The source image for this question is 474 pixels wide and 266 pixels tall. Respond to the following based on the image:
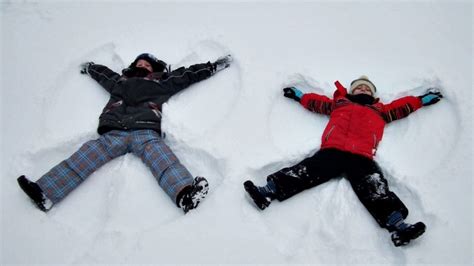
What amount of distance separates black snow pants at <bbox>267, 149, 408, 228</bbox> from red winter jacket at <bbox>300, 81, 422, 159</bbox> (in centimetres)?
6

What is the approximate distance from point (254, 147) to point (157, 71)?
0.99m

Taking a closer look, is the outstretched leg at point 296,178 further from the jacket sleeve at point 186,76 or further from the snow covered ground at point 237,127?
the jacket sleeve at point 186,76

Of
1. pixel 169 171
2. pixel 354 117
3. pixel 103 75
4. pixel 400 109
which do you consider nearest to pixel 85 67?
pixel 103 75

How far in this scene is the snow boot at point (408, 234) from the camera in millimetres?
2064

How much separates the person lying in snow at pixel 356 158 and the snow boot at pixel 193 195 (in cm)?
23

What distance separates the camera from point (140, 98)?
2715 millimetres

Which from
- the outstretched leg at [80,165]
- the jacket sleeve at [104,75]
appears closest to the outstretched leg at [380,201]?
the outstretched leg at [80,165]

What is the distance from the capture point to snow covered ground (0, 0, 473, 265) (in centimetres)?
218

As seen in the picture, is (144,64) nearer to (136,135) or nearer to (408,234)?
(136,135)

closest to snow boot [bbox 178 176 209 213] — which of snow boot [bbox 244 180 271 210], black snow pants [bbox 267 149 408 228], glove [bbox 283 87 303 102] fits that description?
snow boot [bbox 244 180 271 210]

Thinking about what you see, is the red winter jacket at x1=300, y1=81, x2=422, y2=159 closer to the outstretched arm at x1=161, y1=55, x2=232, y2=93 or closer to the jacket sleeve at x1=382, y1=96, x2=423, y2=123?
the jacket sleeve at x1=382, y1=96, x2=423, y2=123

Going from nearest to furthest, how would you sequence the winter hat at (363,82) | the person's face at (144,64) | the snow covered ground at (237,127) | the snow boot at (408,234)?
1. the snow boot at (408,234)
2. the snow covered ground at (237,127)
3. the winter hat at (363,82)
4. the person's face at (144,64)

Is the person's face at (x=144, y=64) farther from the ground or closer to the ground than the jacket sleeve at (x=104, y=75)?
closer to the ground

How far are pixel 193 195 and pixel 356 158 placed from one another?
95cm
